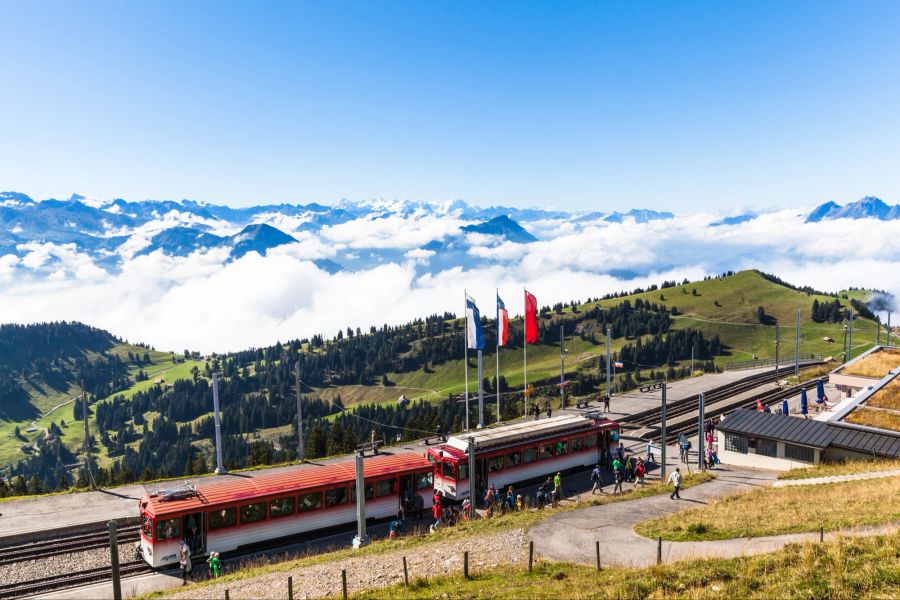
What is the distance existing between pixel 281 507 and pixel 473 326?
26.7 metres

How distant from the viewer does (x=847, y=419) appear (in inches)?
1768

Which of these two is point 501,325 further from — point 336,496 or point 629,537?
point 629,537

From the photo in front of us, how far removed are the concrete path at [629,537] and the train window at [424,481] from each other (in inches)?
391

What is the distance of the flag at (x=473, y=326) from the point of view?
177 ft

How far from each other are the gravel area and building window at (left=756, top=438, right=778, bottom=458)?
1040 inches

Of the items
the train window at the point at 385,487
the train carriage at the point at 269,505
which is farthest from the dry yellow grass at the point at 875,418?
the train window at the point at 385,487

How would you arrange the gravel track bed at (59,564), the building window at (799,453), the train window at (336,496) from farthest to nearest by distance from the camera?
1. the building window at (799,453)
2. the train window at (336,496)
3. the gravel track bed at (59,564)

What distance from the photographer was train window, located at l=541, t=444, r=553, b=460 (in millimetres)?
42281

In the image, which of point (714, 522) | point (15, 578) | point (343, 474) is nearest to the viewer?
point (714, 522)

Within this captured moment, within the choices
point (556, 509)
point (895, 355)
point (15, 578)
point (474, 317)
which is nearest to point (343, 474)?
point (556, 509)

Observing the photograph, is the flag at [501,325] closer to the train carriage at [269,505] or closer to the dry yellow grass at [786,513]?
the train carriage at [269,505]

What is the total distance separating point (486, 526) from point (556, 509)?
4946 mm

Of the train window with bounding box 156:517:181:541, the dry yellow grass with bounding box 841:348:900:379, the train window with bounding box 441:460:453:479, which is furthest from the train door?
the dry yellow grass with bounding box 841:348:900:379

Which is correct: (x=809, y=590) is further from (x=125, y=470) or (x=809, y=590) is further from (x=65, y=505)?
(x=125, y=470)
